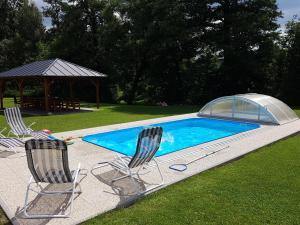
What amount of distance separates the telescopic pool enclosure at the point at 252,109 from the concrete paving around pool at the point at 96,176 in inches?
91.0

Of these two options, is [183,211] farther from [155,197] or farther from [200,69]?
[200,69]

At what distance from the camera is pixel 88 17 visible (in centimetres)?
3134

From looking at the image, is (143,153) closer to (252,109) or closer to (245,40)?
(252,109)

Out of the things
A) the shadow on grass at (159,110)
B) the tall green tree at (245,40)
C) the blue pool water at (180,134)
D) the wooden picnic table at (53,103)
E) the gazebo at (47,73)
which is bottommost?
the blue pool water at (180,134)

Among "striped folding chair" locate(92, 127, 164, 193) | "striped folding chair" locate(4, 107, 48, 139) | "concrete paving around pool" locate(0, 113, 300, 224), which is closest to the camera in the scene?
"concrete paving around pool" locate(0, 113, 300, 224)

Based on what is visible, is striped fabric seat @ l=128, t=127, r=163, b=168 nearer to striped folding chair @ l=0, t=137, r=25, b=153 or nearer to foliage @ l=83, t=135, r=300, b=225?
foliage @ l=83, t=135, r=300, b=225

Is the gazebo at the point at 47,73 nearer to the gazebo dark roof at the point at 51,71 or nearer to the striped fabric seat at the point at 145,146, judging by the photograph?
the gazebo dark roof at the point at 51,71

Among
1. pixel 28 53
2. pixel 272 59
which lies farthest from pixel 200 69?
pixel 28 53

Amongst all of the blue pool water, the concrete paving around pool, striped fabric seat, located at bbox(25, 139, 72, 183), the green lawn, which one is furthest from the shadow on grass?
striped fabric seat, located at bbox(25, 139, 72, 183)

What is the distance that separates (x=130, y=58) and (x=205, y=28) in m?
7.41

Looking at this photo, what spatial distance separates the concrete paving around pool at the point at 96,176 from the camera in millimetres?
4453

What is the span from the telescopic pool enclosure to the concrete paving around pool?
7.58 ft

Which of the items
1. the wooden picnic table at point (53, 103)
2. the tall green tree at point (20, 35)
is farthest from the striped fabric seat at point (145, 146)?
the tall green tree at point (20, 35)

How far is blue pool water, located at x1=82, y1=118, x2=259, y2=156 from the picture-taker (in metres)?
9.35
